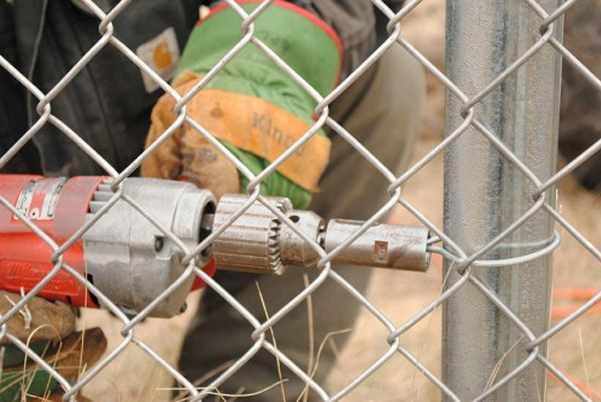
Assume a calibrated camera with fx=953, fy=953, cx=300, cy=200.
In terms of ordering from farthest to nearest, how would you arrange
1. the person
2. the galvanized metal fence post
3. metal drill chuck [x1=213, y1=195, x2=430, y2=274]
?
1. the person
2. metal drill chuck [x1=213, y1=195, x2=430, y2=274]
3. the galvanized metal fence post

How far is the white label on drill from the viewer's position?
1283 millimetres

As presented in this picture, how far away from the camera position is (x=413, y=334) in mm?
2861

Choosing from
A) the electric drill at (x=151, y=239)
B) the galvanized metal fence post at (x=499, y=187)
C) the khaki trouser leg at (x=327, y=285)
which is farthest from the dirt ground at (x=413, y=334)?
the galvanized metal fence post at (x=499, y=187)

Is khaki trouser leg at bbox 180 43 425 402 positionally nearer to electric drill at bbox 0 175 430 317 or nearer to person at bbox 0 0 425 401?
person at bbox 0 0 425 401

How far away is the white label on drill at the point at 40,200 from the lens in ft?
4.21

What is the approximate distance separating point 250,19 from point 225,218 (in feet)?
0.80

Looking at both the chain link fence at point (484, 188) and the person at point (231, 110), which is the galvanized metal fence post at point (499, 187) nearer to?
the chain link fence at point (484, 188)

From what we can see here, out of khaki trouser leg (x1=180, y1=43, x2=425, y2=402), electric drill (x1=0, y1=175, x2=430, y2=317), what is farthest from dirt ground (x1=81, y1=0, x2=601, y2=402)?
electric drill (x1=0, y1=175, x2=430, y2=317)

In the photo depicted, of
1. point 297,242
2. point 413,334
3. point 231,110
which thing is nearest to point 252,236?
point 297,242

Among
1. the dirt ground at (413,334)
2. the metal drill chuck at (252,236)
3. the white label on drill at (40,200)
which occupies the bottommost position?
the dirt ground at (413,334)

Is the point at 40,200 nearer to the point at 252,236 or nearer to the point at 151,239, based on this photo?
the point at 151,239

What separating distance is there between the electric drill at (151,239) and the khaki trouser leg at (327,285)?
2.67 feet

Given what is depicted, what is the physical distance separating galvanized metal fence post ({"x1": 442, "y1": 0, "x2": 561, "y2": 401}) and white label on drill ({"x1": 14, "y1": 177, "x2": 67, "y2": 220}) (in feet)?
1.78

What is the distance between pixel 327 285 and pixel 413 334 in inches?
29.9
